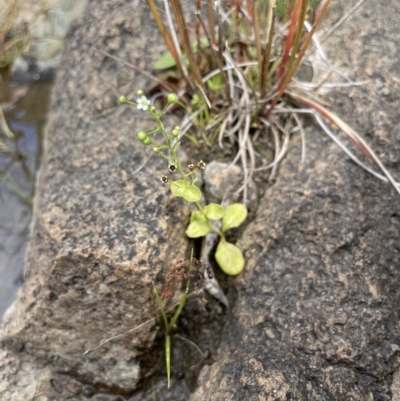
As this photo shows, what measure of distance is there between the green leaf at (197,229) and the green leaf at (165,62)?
27.3 inches

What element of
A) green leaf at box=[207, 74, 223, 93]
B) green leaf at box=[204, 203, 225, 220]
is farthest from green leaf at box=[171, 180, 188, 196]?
green leaf at box=[207, 74, 223, 93]

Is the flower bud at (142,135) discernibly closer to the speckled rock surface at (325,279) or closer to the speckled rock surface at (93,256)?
the speckled rock surface at (93,256)

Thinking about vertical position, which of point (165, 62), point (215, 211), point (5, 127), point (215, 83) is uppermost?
point (165, 62)

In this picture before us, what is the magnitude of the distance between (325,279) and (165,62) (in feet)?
3.42

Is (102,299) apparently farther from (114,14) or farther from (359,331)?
(114,14)

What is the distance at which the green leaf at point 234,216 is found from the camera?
1.47m

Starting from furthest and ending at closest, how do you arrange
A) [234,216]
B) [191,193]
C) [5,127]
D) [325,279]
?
[5,127] → [234,216] → [325,279] → [191,193]

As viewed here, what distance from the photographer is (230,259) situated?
145 centimetres

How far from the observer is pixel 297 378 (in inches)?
47.6

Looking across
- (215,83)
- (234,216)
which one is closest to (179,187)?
(234,216)

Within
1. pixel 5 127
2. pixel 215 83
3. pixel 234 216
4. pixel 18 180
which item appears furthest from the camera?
pixel 5 127

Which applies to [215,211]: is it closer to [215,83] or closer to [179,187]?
[179,187]

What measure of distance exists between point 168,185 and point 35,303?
0.62m

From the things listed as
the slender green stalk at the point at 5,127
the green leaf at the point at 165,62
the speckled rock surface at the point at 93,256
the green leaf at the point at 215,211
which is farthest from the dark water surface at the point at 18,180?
the green leaf at the point at 215,211
